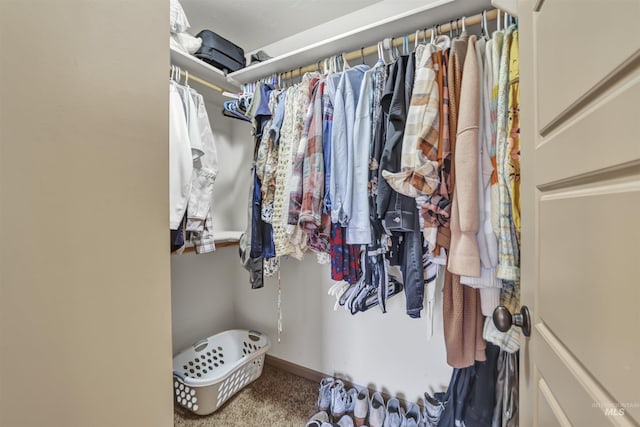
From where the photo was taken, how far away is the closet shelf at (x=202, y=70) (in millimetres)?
1207

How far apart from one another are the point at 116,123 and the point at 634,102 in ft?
2.48

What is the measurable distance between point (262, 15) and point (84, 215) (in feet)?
4.86

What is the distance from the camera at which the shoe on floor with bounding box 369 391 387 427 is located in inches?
47.5

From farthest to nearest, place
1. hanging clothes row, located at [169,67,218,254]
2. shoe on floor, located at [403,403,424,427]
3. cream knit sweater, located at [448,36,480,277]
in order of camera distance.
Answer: shoe on floor, located at [403,403,424,427]
hanging clothes row, located at [169,67,218,254]
cream knit sweater, located at [448,36,480,277]

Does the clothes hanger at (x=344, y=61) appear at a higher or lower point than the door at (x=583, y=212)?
higher

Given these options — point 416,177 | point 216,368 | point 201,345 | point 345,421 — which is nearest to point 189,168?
point 416,177

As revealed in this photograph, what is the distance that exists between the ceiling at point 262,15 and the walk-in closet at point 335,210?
14 mm

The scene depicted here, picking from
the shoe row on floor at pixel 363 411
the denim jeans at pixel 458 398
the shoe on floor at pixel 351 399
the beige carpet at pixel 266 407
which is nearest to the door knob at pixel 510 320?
the denim jeans at pixel 458 398

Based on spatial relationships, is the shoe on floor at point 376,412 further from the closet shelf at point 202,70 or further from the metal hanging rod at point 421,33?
the closet shelf at point 202,70

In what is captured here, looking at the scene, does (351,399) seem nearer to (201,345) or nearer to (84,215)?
(201,345)

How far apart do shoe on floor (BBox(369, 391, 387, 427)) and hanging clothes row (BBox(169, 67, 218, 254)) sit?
1120 millimetres

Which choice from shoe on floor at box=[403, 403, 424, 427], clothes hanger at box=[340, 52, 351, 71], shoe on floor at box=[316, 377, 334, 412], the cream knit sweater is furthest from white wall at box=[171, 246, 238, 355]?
the cream knit sweater

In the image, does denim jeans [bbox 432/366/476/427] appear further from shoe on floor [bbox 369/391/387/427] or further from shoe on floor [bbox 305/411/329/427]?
shoe on floor [bbox 305/411/329/427]

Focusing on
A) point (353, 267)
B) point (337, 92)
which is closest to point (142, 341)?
point (353, 267)
